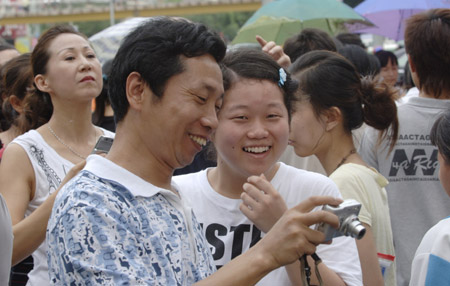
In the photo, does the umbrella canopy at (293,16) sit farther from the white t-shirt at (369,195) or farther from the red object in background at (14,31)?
the red object in background at (14,31)

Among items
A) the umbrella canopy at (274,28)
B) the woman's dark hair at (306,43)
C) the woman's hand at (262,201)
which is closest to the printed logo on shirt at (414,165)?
the woman's dark hair at (306,43)

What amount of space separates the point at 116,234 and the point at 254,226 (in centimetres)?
87

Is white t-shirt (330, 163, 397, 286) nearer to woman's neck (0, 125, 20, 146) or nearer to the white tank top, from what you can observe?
the white tank top

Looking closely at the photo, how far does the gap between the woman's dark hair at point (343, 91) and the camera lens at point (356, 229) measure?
1.50 metres

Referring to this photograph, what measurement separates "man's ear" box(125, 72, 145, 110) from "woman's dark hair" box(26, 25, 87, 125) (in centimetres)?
192

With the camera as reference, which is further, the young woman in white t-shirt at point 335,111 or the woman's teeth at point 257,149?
the young woman in white t-shirt at point 335,111

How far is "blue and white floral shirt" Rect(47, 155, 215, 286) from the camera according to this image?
1.52 metres

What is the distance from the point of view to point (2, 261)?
6.22ft

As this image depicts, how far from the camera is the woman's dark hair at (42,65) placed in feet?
11.7

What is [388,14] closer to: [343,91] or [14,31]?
[343,91]

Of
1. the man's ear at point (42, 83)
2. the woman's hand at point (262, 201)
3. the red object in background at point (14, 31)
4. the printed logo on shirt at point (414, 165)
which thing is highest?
the woman's hand at point (262, 201)

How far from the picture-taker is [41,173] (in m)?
3.15

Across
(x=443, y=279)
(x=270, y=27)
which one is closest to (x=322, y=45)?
(x=270, y=27)

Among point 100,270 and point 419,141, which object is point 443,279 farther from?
point 419,141
